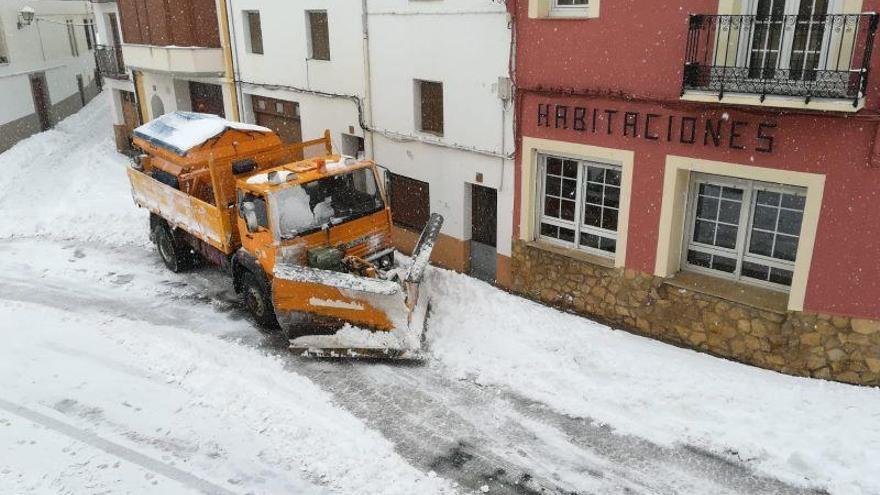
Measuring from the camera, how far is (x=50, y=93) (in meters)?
26.0

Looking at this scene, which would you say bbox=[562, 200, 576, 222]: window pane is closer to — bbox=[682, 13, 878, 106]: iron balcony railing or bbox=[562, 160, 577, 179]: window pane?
bbox=[562, 160, 577, 179]: window pane

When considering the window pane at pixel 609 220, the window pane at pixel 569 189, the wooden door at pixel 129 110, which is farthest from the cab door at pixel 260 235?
the wooden door at pixel 129 110

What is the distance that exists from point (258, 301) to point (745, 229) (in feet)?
23.3

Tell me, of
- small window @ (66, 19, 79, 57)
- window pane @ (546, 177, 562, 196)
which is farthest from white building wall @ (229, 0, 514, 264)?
small window @ (66, 19, 79, 57)

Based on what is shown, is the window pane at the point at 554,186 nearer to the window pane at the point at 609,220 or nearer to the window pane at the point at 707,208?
the window pane at the point at 609,220

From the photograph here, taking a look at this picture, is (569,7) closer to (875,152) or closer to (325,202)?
(875,152)

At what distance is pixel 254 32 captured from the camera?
1653cm

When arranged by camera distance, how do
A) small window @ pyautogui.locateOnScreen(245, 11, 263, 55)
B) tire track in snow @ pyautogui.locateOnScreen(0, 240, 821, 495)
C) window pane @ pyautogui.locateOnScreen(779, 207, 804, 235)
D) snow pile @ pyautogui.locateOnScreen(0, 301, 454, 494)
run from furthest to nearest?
small window @ pyautogui.locateOnScreen(245, 11, 263, 55), window pane @ pyautogui.locateOnScreen(779, 207, 804, 235), snow pile @ pyautogui.locateOnScreen(0, 301, 454, 494), tire track in snow @ pyautogui.locateOnScreen(0, 240, 821, 495)

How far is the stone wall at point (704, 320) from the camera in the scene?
766cm

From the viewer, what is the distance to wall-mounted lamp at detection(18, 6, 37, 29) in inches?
881

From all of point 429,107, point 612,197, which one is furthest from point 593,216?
point 429,107

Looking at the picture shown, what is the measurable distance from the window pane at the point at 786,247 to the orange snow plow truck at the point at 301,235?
15.4 feet

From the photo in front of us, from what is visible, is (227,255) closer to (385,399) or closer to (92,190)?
(385,399)

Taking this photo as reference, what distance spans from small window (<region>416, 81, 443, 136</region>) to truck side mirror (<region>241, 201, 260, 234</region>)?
4255 mm
